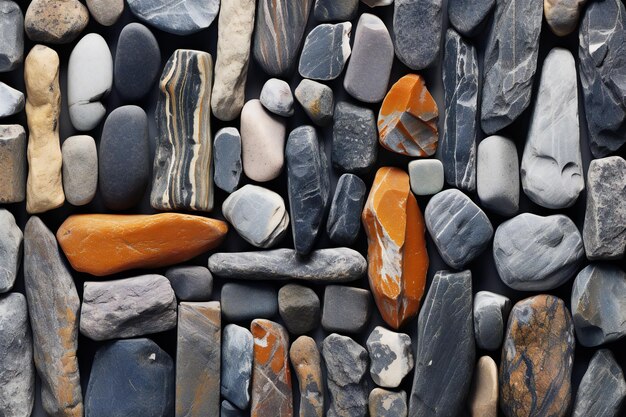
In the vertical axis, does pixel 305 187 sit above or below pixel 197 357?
A: above

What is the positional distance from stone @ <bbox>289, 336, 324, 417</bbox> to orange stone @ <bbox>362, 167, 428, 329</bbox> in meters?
0.12

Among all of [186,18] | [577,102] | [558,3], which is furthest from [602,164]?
[186,18]

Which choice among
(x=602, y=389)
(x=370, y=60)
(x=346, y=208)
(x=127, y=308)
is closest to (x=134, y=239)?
(x=127, y=308)

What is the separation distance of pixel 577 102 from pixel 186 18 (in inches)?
22.2

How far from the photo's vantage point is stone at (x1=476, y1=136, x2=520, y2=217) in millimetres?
1100

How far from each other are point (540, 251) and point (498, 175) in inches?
4.6

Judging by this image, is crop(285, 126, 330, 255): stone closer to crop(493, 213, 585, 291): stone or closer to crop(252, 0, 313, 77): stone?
crop(252, 0, 313, 77): stone

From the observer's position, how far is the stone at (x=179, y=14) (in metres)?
1.17

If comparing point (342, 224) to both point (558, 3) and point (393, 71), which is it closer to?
point (393, 71)

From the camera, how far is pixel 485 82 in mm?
1125

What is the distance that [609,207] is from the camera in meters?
1.06

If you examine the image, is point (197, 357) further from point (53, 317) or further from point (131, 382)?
point (53, 317)

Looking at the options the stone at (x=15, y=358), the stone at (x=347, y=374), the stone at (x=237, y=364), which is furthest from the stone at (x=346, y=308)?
the stone at (x=15, y=358)

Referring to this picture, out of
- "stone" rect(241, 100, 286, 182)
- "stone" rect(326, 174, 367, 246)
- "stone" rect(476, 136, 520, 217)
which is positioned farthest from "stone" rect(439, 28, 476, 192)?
"stone" rect(241, 100, 286, 182)
